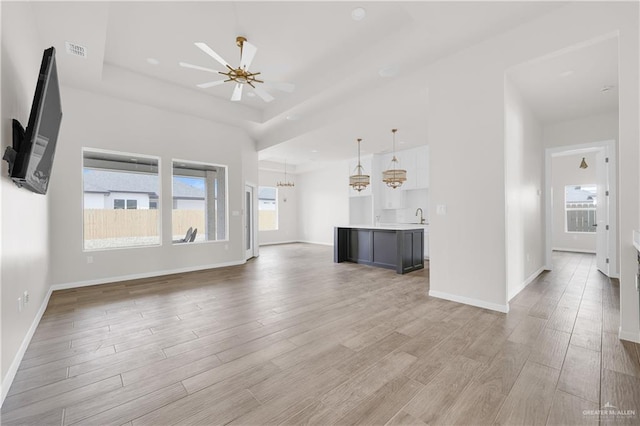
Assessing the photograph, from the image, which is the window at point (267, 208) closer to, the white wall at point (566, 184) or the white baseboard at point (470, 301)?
the white baseboard at point (470, 301)

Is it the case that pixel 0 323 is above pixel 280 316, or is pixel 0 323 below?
above

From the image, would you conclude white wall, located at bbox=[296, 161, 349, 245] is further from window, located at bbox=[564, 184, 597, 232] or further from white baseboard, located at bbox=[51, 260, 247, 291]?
window, located at bbox=[564, 184, 597, 232]

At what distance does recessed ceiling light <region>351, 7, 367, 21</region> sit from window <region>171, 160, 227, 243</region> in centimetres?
431

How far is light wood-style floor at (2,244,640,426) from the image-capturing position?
1653 millimetres

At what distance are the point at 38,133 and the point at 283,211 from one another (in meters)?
Answer: 9.53

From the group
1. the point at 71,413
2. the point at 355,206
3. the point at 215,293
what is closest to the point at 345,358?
the point at 71,413

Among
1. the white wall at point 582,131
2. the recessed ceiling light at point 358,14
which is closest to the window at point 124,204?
the recessed ceiling light at point 358,14

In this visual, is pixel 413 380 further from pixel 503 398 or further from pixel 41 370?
pixel 41 370

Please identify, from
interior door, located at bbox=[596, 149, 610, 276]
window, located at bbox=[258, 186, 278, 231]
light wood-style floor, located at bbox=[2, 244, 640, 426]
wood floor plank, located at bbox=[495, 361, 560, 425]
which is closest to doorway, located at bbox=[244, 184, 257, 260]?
window, located at bbox=[258, 186, 278, 231]

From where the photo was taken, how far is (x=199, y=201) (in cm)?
622

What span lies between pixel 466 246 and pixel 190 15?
440cm

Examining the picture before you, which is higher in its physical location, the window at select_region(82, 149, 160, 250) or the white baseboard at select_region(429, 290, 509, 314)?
the window at select_region(82, 149, 160, 250)

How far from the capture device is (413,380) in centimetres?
194

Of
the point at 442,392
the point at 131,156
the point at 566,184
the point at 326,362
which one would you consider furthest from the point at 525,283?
the point at 131,156
